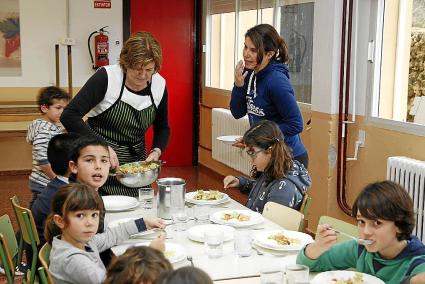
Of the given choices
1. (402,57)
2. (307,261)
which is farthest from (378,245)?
(402,57)

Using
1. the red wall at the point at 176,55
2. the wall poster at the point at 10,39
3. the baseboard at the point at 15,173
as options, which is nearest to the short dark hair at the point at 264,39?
the red wall at the point at 176,55

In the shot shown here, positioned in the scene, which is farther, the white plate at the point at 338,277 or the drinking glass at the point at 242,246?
the drinking glass at the point at 242,246

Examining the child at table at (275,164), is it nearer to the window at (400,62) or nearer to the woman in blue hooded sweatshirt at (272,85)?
the woman in blue hooded sweatshirt at (272,85)

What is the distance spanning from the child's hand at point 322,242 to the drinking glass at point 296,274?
0.16 metres

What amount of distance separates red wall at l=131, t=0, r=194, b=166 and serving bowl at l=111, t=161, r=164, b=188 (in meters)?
4.30

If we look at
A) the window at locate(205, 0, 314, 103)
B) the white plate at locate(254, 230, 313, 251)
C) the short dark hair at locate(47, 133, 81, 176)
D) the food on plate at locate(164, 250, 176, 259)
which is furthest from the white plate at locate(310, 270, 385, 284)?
the window at locate(205, 0, 314, 103)

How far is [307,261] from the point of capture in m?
2.02

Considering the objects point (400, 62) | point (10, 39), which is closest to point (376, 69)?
point (400, 62)

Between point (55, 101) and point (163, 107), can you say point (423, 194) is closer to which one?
point (163, 107)

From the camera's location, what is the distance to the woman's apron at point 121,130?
316cm

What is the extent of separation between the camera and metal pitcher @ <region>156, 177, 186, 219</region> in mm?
2697

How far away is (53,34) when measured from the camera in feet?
22.6

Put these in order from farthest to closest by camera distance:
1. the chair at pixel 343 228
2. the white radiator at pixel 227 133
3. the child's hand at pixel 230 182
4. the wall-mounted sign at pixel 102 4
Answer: the wall-mounted sign at pixel 102 4 → the white radiator at pixel 227 133 → the child's hand at pixel 230 182 → the chair at pixel 343 228

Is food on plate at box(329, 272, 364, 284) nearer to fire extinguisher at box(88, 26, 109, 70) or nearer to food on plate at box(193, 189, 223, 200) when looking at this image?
food on plate at box(193, 189, 223, 200)
